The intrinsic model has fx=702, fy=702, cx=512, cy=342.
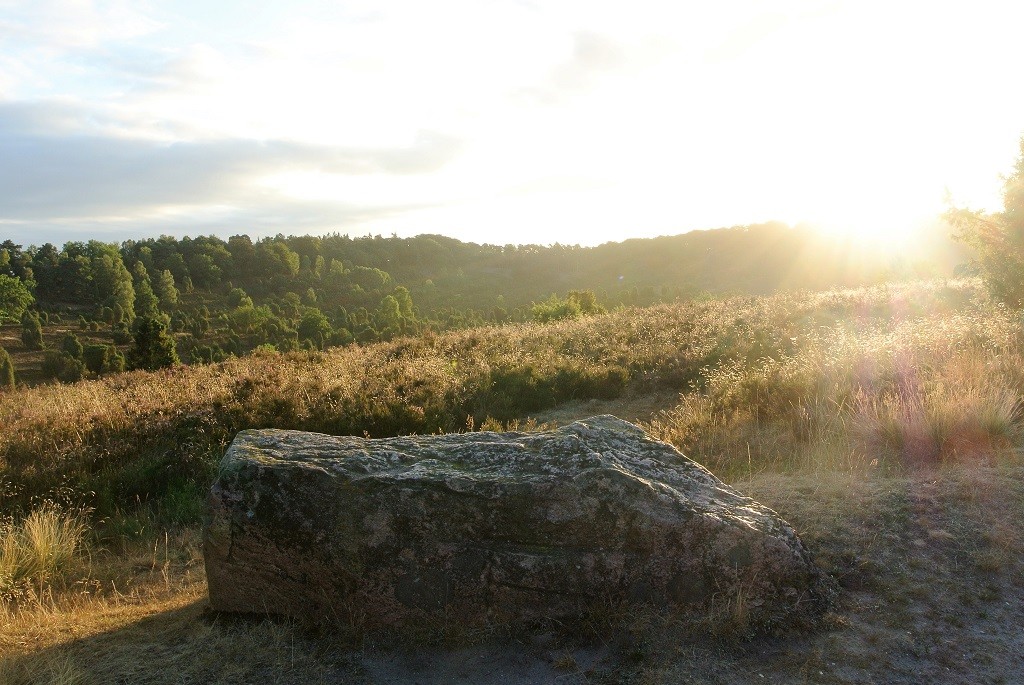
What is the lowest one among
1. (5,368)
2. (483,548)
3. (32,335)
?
(5,368)

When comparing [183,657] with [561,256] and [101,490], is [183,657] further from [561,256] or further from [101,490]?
[561,256]

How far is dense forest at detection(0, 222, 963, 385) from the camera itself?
148 ft

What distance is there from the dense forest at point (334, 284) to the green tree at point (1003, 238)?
14.6 metres

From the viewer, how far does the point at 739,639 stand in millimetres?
3258

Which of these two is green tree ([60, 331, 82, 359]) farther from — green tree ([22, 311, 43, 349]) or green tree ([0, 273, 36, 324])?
green tree ([0, 273, 36, 324])

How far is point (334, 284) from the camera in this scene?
89.6 metres

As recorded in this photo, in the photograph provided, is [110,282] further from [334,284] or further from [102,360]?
[102,360]

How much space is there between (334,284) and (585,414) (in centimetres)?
8328

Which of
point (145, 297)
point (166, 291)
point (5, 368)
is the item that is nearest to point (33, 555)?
point (5, 368)

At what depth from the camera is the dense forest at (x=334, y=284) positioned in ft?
148

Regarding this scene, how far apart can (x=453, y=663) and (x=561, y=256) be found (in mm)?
112919

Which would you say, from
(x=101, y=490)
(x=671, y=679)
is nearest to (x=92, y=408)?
(x=101, y=490)

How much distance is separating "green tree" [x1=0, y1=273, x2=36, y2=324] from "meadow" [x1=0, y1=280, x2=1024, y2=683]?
180ft

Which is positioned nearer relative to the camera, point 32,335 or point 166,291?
point 32,335
